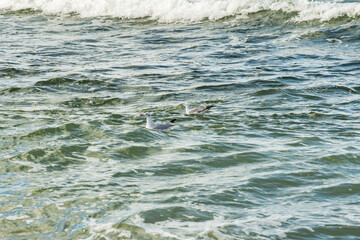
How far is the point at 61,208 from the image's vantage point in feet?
19.8

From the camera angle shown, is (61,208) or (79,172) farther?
(79,172)

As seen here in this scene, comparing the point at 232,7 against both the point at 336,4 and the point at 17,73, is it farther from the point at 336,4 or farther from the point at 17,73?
the point at 17,73

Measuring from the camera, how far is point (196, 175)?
719 centimetres

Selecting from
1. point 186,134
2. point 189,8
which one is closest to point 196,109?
point 186,134

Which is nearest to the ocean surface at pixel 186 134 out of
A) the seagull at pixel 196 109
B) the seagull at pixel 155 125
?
the seagull at pixel 196 109

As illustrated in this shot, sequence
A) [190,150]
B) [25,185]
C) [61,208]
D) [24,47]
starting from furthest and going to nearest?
[24,47] < [190,150] < [25,185] < [61,208]

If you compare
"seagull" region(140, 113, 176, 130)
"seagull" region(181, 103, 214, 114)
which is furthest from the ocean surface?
"seagull" region(140, 113, 176, 130)

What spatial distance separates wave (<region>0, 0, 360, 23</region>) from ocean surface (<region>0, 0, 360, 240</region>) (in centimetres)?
25

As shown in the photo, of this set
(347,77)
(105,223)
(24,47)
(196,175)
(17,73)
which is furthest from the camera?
(24,47)

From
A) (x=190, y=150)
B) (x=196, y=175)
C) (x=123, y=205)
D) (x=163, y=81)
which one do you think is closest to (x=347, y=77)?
(x=163, y=81)

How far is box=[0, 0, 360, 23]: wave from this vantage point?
69.4ft

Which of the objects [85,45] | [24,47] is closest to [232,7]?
[85,45]

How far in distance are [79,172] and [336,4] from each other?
1694 cm

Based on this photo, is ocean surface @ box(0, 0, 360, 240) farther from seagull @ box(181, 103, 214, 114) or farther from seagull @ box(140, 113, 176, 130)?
seagull @ box(140, 113, 176, 130)
